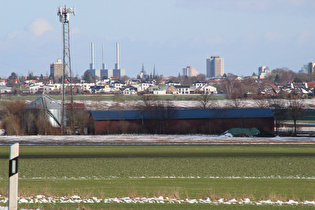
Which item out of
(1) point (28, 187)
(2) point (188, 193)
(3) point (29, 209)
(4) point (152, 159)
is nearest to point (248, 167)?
(4) point (152, 159)

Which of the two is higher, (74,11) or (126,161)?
(74,11)

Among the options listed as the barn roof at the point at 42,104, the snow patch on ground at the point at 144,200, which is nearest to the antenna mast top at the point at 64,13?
the barn roof at the point at 42,104

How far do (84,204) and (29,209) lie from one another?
5.50ft

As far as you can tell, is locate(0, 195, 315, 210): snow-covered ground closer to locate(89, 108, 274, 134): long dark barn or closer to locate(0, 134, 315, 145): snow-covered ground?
locate(0, 134, 315, 145): snow-covered ground

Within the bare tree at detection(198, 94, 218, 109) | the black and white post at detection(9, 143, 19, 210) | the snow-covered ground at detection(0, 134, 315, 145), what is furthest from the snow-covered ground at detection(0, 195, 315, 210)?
the bare tree at detection(198, 94, 218, 109)

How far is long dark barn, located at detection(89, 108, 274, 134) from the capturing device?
2389 inches

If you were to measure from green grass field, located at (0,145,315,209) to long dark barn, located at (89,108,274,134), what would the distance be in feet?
83.8

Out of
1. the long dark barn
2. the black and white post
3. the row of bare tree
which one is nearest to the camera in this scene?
the black and white post

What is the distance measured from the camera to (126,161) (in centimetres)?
2839

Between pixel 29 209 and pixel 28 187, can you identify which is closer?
pixel 29 209

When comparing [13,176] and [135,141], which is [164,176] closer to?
[13,176]

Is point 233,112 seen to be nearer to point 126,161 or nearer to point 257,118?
point 257,118

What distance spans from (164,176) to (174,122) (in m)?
40.4

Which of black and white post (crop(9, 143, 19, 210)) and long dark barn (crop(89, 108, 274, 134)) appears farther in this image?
long dark barn (crop(89, 108, 274, 134))
